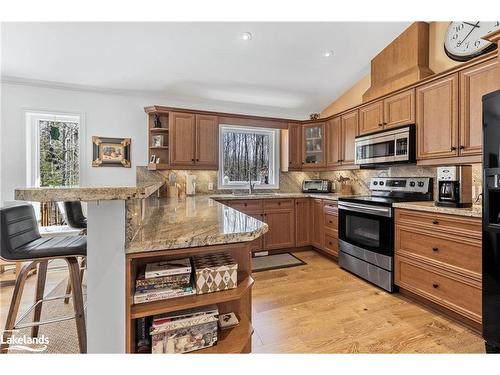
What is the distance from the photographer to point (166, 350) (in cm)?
102

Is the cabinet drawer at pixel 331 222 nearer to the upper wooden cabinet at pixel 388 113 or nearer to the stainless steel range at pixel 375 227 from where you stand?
A: the stainless steel range at pixel 375 227

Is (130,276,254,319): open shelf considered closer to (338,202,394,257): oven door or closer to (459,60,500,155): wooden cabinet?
(338,202,394,257): oven door

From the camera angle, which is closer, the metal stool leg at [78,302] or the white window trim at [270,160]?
the metal stool leg at [78,302]

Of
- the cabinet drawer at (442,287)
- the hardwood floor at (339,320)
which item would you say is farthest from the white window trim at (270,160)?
the cabinet drawer at (442,287)

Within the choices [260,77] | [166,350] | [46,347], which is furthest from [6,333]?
[260,77]

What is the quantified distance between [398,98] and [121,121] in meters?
3.65

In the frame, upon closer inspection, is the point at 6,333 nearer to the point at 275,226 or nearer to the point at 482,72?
the point at 275,226

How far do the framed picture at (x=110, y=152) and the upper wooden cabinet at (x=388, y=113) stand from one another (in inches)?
132

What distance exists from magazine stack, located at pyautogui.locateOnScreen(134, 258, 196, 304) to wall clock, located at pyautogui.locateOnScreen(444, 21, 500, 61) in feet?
10.4

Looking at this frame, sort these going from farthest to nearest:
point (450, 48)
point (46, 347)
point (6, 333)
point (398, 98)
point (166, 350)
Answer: point (398, 98) → point (450, 48) → point (46, 347) → point (6, 333) → point (166, 350)

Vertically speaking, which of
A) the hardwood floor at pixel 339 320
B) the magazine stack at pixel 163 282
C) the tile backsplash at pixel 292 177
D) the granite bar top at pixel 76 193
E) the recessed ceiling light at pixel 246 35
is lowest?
the hardwood floor at pixel 339 320

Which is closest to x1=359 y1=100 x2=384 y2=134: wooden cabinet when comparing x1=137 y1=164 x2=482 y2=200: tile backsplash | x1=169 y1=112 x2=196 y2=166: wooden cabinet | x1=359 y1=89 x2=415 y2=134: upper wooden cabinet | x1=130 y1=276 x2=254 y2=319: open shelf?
x1=359 y1=89 x2=415 y2=134: upper wooden cabinet

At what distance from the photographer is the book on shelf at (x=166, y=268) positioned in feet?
3.33

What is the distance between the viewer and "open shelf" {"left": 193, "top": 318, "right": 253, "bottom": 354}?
107 cm
